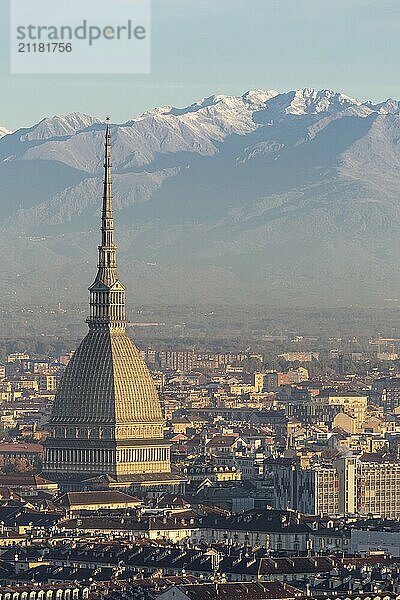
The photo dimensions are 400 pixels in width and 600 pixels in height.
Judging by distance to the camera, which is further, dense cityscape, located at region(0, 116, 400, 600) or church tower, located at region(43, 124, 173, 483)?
church tower, located at region(43, 124, 173, 483)

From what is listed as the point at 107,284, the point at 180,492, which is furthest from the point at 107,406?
the point at 180,492

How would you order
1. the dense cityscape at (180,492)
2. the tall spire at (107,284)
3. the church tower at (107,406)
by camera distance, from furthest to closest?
the tall spire at (107,284) → the church tower at (107,406) → the dense cityscape at (180,492)

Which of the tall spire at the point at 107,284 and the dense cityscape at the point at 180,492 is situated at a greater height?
the tall spire at the point at 107,284

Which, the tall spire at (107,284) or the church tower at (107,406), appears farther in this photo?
the tall spire at (107,284)

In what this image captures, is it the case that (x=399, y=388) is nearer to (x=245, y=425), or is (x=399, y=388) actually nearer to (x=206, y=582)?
(x=245, y=425)

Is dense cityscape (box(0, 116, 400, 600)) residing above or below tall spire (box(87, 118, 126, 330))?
below

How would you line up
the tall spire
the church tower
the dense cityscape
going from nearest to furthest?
the dense cityscape < the church tower < the tall spire

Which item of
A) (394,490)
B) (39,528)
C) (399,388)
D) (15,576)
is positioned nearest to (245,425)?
(399,388)

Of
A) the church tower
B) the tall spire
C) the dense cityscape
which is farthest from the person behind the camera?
the tall spire

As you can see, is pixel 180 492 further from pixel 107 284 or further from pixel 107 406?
pixel 107 284

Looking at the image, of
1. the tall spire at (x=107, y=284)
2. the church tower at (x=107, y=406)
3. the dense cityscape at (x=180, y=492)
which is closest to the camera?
the dense cityscape at (x=180, y=492)
